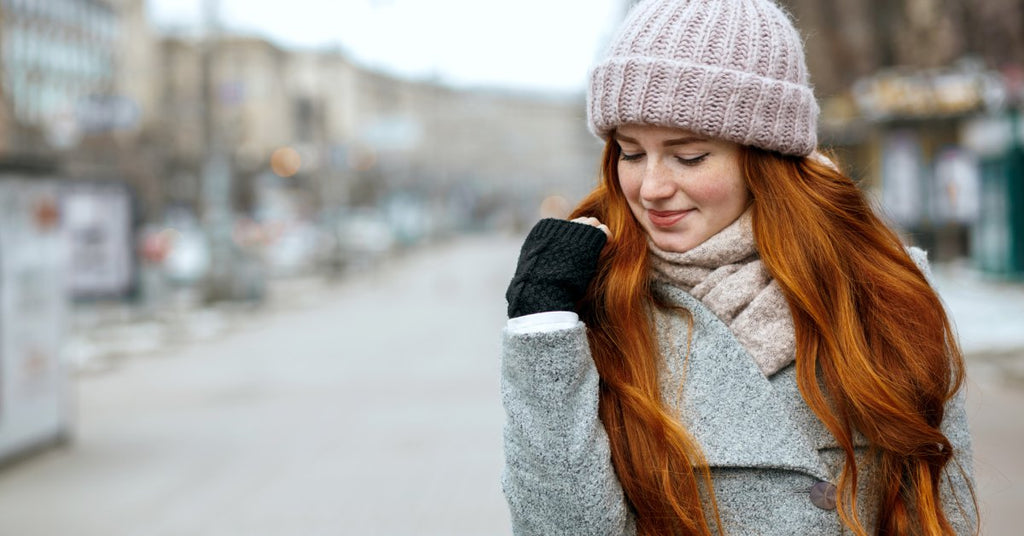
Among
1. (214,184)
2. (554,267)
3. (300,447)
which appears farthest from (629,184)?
(214,184)

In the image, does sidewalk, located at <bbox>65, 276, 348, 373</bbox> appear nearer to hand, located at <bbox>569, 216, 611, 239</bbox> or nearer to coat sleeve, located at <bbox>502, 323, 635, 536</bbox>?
hand, located at <bbox>569, 216, 611, 239</bbox>

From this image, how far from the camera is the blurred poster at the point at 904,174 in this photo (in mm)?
21188

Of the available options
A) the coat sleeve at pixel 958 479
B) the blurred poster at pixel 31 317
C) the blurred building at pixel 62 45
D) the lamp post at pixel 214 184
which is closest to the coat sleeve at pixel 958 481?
the coat sleeve at pixel 958 479

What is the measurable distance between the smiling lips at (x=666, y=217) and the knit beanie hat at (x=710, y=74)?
0.15 meters

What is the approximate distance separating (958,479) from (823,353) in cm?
35

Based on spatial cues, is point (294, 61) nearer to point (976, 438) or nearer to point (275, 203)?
point (275, 203)

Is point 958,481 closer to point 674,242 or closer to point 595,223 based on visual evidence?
point 674,242

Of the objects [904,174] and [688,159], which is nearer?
[688,159]

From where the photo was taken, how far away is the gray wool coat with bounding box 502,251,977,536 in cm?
174

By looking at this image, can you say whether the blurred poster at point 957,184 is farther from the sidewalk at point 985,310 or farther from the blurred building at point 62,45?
the blurred building at point 62,45

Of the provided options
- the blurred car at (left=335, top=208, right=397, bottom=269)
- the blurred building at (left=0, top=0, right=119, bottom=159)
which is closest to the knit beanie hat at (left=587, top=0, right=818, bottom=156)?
the blurred car at (left=335, top=208, right=397, bottom=269)

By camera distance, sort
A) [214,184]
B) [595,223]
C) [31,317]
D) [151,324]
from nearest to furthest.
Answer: [595,223]
[31,317]
[151,324]
[214,184]

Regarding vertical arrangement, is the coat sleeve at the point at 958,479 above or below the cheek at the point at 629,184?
below

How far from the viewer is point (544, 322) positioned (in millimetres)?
1759
